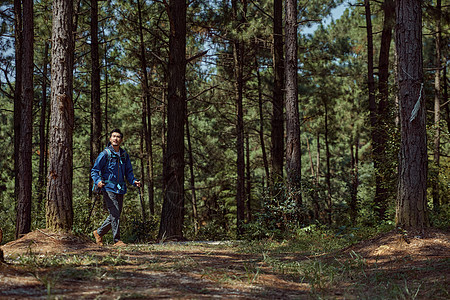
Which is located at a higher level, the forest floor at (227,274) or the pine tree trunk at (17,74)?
the pine tree trunk at (17,74)

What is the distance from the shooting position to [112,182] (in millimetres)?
7023

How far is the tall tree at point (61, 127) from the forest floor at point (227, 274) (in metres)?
0.38

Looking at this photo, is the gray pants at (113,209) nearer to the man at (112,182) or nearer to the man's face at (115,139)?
the man at (112,182)

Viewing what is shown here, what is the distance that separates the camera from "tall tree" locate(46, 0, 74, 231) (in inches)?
248

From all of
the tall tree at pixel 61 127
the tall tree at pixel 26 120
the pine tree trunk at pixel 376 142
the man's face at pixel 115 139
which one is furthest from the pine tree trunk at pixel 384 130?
the tall tree at pixel 26 120

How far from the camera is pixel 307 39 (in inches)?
721

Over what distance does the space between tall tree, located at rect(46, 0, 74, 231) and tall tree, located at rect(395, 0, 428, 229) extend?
16.6 feet

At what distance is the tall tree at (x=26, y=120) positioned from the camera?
33.5ft

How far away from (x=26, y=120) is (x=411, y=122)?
9033mm

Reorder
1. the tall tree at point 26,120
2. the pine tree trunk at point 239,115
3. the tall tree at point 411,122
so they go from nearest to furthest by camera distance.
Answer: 1. the tall tree at point 411,122
2. the tall tree at point 26,120
3. the pine tree trunk at point 239,115

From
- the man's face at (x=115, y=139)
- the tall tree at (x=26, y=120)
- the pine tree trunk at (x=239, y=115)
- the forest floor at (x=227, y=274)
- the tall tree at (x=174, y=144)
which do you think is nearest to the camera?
the forest floor at (x=227, y=274)

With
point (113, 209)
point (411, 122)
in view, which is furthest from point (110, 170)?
point (411, 122)

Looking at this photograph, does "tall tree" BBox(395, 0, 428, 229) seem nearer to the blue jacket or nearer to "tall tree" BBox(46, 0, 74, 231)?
the blue jacket

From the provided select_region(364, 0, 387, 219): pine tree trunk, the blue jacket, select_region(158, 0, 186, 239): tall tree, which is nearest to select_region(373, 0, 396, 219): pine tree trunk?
select_region(364, 0, 387, 219): pine tree trunk
